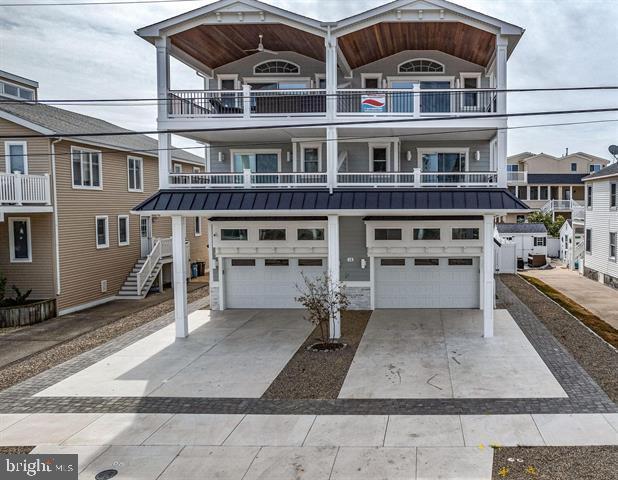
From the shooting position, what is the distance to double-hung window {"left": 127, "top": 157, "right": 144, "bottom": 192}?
23.8 m

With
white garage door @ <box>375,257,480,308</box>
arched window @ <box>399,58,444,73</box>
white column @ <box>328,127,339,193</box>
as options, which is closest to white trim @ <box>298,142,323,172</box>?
white column @ <box>328,127,339,193</box>

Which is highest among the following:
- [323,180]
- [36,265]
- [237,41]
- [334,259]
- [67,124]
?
[237,41]

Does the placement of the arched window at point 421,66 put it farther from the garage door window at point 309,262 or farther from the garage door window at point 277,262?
the garage door window at point 277,262

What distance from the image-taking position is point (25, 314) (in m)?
17.0

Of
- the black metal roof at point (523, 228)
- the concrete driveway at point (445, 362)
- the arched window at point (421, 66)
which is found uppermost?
the arched window at point (421, 66)

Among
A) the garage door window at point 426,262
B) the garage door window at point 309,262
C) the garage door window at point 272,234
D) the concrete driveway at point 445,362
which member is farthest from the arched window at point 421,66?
the concrete driveway at point 445,362

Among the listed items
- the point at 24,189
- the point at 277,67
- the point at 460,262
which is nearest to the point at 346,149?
the point at 277,67

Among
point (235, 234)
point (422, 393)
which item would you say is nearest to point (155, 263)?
point (235, 234)

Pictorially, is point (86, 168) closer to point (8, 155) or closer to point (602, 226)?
point (8, 155)

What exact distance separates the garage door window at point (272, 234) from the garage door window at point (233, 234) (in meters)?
0.61

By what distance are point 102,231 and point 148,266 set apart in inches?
105

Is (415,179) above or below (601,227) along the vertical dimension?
above

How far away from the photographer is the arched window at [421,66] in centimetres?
1698

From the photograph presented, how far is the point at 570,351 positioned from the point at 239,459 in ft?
28.9
